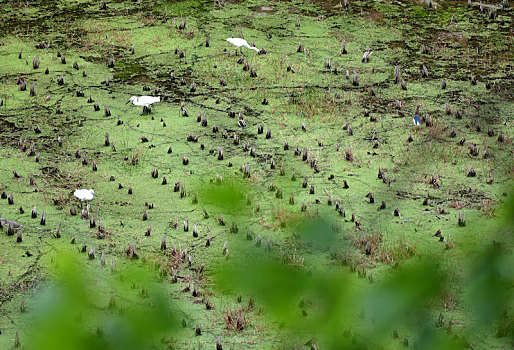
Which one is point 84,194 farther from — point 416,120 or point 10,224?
point 416,120

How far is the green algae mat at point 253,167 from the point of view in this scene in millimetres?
1857

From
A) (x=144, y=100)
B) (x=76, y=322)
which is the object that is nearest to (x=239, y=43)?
(x=144, y=100)

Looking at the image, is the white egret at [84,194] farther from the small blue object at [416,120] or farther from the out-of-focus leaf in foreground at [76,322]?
the out-of-focus leaf in foreground at [76,322]

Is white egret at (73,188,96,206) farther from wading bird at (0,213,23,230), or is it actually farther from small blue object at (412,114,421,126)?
small blue object at (412,114,421,126)

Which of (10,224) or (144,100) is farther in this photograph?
(144,100)

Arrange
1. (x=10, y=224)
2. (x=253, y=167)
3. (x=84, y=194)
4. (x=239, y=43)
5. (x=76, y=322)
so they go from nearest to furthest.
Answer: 1. (x=76, y=322)
2. (x=10, y=224)
3. (x=84, y=194)
4. (x=253, y=167)
5. (x=239, y=43)

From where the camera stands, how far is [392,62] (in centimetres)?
604

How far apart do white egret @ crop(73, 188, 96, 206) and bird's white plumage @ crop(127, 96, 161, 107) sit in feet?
3.82

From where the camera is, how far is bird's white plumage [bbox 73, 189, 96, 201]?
13.8 feet

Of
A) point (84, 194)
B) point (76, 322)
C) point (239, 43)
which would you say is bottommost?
point (84, 194)

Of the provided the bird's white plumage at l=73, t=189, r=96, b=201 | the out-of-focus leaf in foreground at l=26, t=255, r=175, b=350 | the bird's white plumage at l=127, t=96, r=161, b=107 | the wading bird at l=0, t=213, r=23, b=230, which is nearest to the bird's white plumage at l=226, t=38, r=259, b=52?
the bird's white plumage at l=127, t=96, r=161, b=107

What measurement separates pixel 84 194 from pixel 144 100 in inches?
49.1

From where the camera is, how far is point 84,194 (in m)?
4.21

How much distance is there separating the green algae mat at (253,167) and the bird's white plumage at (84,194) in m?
0.04
